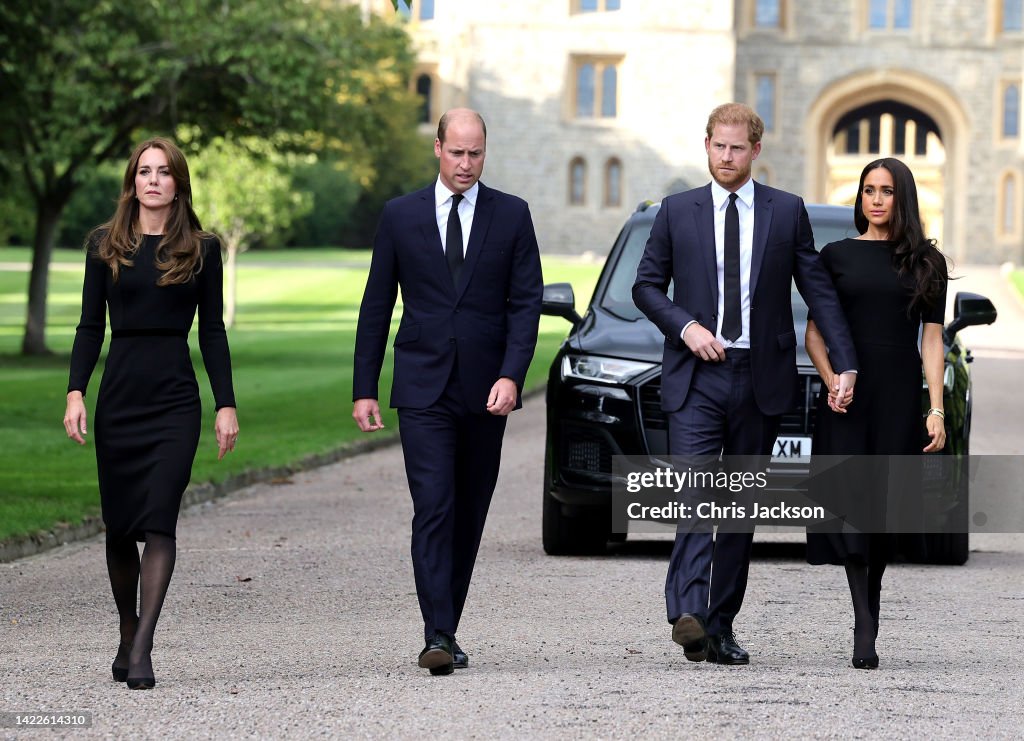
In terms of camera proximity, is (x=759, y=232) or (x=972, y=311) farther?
(x=972, y=311)

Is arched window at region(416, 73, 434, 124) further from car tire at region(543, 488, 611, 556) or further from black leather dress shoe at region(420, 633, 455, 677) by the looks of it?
black leather dress shoe at region(420, 633, 455, 677)

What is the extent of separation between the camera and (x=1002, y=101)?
247 feet

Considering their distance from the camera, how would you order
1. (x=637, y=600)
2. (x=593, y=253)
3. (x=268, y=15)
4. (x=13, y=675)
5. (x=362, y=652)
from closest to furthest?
1. (x=13, y=675)
2. (x=362, y=652)
3. (x=637, y=600)
4. (x=268, y=15)
5. (x=593, y=253)

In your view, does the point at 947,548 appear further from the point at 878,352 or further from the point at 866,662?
the point at 866,662

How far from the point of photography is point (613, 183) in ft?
245

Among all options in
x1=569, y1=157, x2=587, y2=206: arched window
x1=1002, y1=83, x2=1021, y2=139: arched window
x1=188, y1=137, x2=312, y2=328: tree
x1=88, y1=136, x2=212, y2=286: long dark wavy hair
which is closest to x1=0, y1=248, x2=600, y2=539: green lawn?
x1=188, y1=137, x2=312, y2=328: tree

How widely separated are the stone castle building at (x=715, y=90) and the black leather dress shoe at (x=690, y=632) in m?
66.5

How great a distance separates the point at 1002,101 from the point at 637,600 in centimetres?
7056

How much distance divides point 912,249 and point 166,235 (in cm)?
256

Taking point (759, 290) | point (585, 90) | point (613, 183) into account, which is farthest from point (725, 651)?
point (585, 90)

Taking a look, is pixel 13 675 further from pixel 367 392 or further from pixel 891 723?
pixel 891 723

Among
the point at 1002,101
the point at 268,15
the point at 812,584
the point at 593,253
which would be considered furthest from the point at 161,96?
the point at 1002,101

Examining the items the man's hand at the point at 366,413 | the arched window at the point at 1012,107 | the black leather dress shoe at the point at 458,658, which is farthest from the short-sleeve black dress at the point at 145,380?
the arched window at the point at 1012,107

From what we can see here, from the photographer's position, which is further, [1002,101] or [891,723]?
[1002,101]
